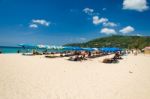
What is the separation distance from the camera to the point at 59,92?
8469mm

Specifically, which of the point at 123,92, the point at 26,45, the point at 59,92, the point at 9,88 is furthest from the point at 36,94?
the point at 26,45

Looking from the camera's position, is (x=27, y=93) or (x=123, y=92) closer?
(x=27, y=93)

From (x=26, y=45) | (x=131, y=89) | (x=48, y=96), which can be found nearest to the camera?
(x=48, y=96)

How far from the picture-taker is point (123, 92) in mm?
8914

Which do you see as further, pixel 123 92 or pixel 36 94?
pixel 123 92

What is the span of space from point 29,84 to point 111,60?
51.3 ft

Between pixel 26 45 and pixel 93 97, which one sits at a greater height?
pixel 26 45

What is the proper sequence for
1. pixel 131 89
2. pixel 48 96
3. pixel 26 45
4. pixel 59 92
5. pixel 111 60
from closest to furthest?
pixel 48 96 → pixel 59 92 → pixel 131 89 → pixel 111 60 → pixel 26 45

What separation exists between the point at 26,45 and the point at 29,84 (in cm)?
2147

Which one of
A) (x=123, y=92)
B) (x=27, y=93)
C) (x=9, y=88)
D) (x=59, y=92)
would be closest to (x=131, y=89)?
(x=123, y=92)

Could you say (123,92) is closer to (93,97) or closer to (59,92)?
(93,97)

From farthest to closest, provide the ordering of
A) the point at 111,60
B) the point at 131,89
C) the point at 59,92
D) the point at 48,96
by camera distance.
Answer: the point at 111,60
the point at 131,89
the point at 59,92
the point at 48,96

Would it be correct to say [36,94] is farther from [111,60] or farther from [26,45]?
[26,45]

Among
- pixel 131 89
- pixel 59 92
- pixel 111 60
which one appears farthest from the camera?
pixel 111 60
